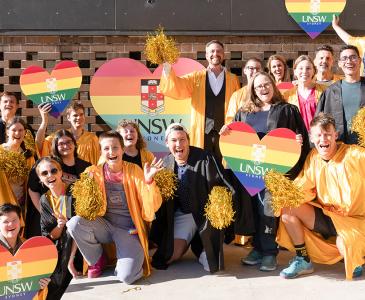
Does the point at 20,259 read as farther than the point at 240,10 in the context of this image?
No

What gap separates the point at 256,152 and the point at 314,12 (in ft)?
8.42

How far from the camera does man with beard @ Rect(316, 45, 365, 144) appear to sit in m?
4.55

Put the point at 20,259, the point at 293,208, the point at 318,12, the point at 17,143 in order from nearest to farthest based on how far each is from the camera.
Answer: the point at 20,259, the point at 293,208, the point at 17,143, the point at 318,12

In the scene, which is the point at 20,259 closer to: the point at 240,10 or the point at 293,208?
the point at 293,208

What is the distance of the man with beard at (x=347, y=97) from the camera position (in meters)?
4.55

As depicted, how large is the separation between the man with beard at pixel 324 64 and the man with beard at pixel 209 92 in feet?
2.63

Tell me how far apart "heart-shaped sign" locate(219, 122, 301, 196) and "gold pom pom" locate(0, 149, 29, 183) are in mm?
1716

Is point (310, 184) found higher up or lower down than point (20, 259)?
higher up

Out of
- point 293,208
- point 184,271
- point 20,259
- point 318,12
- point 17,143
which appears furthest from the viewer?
point 318,12

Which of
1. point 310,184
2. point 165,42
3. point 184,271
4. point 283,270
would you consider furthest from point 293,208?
point 165,42

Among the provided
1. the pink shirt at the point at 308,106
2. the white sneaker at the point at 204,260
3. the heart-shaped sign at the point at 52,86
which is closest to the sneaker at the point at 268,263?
the white sneaker at the point at 204,260

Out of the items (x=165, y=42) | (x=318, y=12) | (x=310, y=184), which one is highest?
(x=318, y=12)

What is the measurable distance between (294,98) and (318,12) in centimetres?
155

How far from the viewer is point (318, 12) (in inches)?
237
